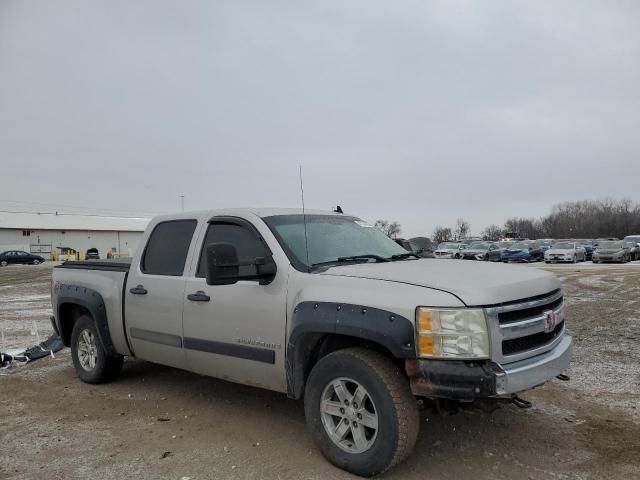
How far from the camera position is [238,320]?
14.3ft

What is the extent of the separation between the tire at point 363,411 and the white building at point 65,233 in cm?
6015

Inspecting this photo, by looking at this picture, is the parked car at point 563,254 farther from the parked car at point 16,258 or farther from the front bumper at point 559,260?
the parked car at point 16,258

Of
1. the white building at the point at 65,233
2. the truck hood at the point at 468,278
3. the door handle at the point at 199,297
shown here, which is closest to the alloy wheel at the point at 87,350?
the door handle at the point at 199,297

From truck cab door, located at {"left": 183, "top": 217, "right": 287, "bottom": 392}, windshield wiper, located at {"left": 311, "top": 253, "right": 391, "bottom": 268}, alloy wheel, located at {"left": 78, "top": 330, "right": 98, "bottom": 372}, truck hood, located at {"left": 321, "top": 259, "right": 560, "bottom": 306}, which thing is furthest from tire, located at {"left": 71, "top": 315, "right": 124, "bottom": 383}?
truck hood, located at {"left": 321, "top": 259, "right": 560, "bottom": 306}

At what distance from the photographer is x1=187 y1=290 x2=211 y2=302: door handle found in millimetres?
4625

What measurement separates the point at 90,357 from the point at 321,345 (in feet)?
11.3

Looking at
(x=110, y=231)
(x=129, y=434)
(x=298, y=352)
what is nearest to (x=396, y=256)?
(x=298, y=352)

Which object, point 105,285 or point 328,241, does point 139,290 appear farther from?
point 328,241

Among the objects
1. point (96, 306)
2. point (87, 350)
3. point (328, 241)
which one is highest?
point (328, 241)

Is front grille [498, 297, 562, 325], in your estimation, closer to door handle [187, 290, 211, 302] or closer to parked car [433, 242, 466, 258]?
door handle [187, 290, 211, 302]

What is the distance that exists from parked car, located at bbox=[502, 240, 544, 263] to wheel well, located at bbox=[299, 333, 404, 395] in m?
34.5

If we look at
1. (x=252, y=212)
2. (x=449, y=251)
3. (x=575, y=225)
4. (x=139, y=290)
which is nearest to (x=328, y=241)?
(x=252, y=212)

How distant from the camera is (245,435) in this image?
175 inches

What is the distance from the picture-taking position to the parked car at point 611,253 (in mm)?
34000
